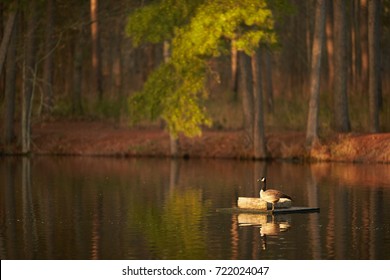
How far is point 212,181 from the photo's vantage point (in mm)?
42219

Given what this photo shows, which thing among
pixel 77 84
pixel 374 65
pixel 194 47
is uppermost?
pixel 194 47

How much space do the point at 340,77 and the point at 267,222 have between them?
24.5 metres

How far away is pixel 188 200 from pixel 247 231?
8103mm

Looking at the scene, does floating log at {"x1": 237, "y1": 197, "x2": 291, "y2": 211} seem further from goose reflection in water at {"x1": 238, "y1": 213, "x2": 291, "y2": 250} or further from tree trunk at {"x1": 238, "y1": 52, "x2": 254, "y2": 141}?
tree trunk at {"x1": 238, "y1": 52, "x2": 254, "y2": 141}

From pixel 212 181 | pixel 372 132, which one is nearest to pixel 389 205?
pixel 212 181

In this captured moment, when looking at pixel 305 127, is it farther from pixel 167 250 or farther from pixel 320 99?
pixel 167 250

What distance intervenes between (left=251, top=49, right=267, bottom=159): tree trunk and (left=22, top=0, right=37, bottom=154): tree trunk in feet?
36.4

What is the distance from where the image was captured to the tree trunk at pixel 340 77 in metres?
52.4

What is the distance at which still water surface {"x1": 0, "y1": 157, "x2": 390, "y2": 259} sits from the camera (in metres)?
24.5

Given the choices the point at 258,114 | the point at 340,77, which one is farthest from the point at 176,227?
the point at 340,77

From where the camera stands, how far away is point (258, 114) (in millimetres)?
52469

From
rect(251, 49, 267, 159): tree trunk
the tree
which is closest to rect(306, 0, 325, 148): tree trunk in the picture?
rect(251, 49, 267, 159): tree trunk

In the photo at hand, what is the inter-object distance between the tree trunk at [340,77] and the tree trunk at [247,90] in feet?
12.5

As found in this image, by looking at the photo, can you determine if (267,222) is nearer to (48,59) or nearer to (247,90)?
(247,90)
